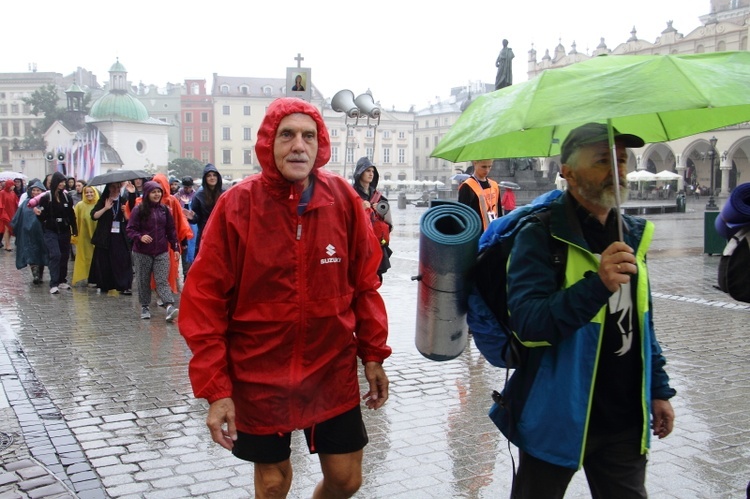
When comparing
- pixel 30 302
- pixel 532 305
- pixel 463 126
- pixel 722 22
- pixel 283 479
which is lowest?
pixel 30 302

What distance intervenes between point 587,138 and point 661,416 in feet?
3.71

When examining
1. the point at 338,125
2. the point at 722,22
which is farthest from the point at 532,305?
the point at 338,125

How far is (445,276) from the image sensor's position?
2863 mm

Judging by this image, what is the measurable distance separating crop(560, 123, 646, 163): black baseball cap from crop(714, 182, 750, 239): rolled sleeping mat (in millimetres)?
465

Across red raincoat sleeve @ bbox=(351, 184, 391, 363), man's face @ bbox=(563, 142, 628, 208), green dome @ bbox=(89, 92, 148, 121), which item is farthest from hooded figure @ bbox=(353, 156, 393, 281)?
green dome @ bbox=(89, 92, 148, 121)

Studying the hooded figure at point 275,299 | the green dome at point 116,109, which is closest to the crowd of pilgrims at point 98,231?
the hooded figure at point 275,299

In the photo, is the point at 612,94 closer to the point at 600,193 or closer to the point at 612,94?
the point at 612,94

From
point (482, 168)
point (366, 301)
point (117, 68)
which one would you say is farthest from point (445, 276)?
point (117, 68)

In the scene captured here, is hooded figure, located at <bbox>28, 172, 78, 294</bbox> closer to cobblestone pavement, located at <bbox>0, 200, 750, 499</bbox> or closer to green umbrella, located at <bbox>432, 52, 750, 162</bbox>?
cobblestone pavement, located at <bbox>0, 200, 750, 499</bbox>

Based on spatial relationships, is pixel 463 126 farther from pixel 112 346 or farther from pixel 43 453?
pixel 112 346

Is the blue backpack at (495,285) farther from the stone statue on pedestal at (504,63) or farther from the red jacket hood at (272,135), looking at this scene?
the stone statue on pedestal at (504,63)

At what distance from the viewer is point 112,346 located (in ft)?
26.7

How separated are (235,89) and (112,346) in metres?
109

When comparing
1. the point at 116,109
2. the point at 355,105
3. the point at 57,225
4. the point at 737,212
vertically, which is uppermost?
the point at 116,109
